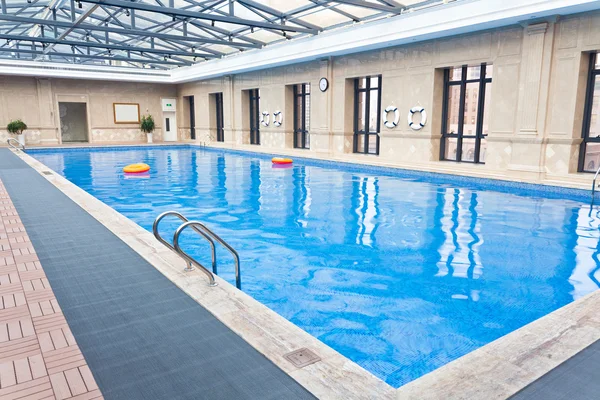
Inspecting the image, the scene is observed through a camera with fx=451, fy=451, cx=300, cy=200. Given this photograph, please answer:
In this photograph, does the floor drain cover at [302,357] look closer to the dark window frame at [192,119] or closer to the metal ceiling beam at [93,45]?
the metal ceiling beam at [93,45]

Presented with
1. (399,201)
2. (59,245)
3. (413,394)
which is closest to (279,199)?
(399,201)

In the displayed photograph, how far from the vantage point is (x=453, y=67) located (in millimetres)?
11820

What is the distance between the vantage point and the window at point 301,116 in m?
17.8

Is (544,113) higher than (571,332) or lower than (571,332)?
higher

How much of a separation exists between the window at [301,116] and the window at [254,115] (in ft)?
9.05

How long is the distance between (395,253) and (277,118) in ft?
44.3

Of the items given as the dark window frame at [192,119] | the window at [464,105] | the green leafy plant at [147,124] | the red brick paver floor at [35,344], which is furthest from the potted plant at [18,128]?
the red brick paver floor at [35,344]

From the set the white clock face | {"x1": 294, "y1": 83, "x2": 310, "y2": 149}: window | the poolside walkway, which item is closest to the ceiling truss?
the white clock face

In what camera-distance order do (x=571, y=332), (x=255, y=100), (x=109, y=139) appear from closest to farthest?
(x=571, y=332) < (x=255, y=100) < (x=109, y=139)

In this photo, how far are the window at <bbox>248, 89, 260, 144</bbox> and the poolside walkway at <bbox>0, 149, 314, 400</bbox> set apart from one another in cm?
1614

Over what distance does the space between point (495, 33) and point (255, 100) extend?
11904 millimetres

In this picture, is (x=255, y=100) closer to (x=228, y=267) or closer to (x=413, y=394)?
(x=228, y=267)

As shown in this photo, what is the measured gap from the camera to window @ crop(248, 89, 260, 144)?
66.7 ft

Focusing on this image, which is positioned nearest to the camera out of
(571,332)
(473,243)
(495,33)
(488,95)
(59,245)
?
(571,332)
